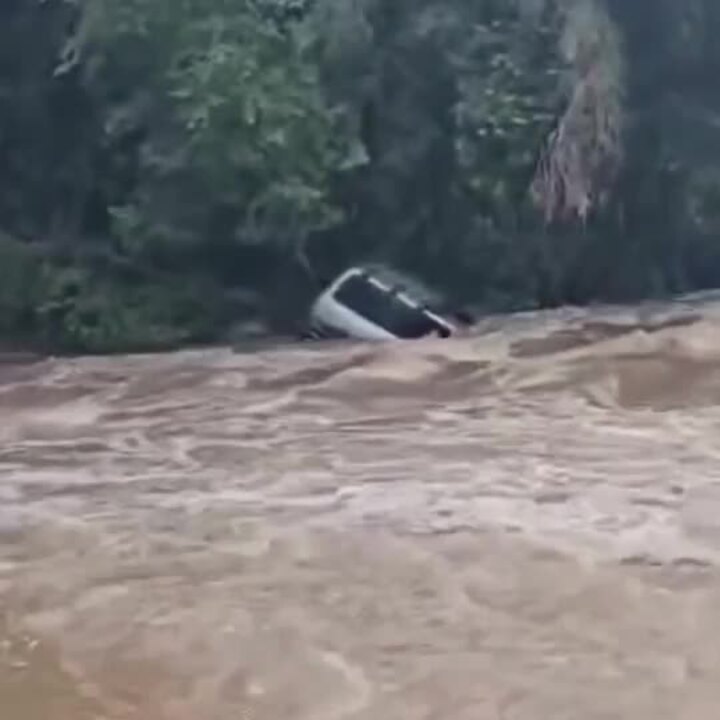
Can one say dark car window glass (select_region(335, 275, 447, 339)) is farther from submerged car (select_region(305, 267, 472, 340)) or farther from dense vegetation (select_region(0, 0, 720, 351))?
dense vegetation (select_region(0, 0, 720, 351))

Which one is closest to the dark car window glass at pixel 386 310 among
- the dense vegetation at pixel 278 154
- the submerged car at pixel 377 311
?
the submerged car at pixel 377 311

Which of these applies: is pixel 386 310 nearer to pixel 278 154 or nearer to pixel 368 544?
pixel 278 154

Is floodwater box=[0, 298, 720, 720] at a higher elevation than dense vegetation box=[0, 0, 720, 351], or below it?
below

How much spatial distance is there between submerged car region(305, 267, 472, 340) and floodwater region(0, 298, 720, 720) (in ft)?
2.26

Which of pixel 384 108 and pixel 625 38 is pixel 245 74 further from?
pixel 625 38

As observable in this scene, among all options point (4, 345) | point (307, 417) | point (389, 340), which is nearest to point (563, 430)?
point (307, 417)

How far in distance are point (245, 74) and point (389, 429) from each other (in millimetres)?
2093

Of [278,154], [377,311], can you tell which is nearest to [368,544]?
[377,311]

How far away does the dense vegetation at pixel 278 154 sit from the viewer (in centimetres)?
614

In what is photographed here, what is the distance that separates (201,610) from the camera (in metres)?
3.00

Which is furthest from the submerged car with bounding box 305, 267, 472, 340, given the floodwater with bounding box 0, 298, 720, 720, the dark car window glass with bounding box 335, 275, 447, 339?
the floodwater with bounding box 0, 298, 720, 720

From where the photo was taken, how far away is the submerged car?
608 cm

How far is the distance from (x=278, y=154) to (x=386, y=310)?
0.72m

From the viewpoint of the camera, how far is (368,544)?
11.0 ft
